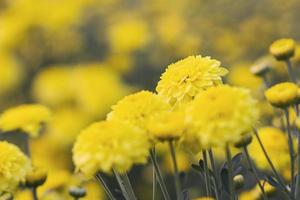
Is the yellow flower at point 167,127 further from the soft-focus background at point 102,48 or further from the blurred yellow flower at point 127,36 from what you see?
the blurred yellow flower at point 127,36

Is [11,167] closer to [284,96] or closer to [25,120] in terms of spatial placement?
[284,96]

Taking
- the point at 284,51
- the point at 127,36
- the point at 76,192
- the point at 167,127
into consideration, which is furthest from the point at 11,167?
the point at 127,36

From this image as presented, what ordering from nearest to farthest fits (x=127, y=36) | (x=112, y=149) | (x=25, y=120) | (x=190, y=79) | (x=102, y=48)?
1. (x=112, y=149)
2. (x=190, y=79)
3. (x=25, y=120)
4. (x=102, y=48)
5. (x=127, y=36)

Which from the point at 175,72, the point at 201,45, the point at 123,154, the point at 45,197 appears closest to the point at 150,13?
the point at 201,45

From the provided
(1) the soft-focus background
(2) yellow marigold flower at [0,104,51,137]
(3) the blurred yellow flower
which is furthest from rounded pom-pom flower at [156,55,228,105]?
(3) the blurred yellow flower

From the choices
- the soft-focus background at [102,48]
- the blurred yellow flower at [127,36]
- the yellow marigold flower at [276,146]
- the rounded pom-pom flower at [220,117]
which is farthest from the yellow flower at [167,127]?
the blurred yellow flower at [127,36]

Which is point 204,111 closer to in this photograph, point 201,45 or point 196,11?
Result: point 201,45
